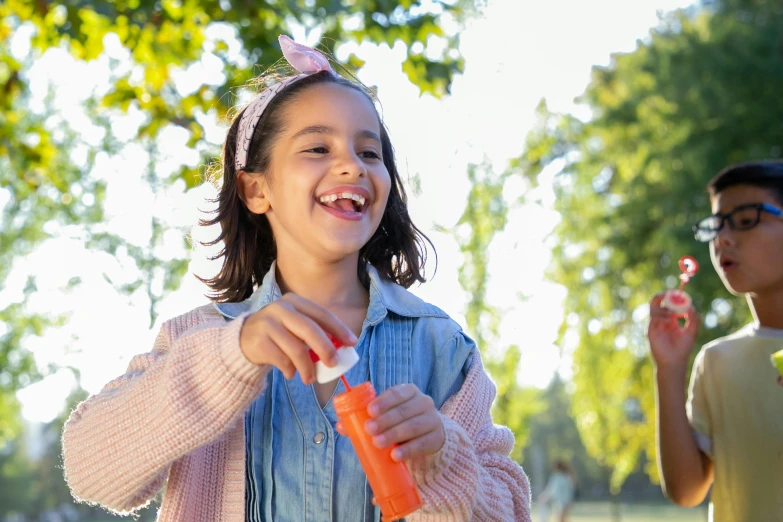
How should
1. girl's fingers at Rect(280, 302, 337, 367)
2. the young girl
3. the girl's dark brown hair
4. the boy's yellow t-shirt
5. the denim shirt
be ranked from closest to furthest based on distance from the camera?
1. girl's fingers at Rect(280, 302, 337, 367)
2. the young girl
3. the denim shirt
4. the girl's dark brown hair
5. the boy's yellow t-shirt

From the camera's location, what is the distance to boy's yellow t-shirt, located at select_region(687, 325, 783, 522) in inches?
104

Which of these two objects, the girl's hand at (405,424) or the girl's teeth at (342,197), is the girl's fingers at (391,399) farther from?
the girl's teeth at (342,197)

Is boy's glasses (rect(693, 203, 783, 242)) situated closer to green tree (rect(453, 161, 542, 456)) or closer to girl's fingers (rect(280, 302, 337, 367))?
girl's fingers (rect(280, 302, 337, 367))

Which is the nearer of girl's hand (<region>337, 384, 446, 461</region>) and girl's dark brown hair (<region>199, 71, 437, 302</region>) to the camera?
girl's hand (<region>337, 384, 446, 461</region>)

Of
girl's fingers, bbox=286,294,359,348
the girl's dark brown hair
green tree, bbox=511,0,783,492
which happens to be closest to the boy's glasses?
the girl's dark brown hair

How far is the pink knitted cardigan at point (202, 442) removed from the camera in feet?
5.16

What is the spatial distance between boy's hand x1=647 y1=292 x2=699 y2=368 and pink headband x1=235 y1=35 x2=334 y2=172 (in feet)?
4.63

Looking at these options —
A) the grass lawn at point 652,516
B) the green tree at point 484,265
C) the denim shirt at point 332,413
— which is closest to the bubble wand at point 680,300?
the denim shirt at point 332,413

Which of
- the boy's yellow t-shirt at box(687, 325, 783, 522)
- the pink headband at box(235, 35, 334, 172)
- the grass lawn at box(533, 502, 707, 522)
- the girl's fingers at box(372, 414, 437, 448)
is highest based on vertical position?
the pink headband at box(235, 35, 334, 172)

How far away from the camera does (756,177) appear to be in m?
3.04

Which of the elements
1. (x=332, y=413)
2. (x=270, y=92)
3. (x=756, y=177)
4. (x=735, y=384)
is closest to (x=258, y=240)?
(x=270, y=92)

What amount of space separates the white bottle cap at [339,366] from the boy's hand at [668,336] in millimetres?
1669

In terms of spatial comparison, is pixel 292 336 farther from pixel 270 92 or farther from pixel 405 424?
pixel 270 92

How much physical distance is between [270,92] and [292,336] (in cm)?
88
